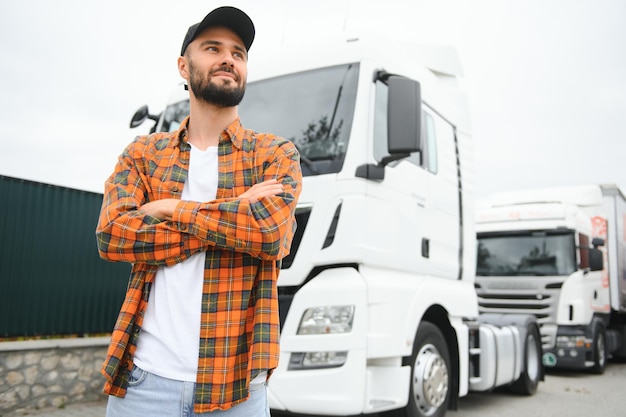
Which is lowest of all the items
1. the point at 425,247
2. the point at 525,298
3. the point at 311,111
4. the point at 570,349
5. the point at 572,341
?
the point at 570,349

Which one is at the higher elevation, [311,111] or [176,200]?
[311,111]

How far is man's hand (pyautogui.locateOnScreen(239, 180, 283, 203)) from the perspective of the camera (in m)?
1.91

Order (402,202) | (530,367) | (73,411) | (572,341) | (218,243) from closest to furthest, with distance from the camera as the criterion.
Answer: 1. (218,243)
2. (402,202)
3. (73,411)
4. (530,367)
5. (572,341)

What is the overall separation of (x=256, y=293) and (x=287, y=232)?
241 mm

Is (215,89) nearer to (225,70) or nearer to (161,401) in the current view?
(225,70)

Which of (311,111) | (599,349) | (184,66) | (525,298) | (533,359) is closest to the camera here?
(184,66)

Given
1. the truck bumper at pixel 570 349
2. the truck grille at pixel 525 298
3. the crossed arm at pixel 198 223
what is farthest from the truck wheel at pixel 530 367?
the crossed arm at pixel 198 223

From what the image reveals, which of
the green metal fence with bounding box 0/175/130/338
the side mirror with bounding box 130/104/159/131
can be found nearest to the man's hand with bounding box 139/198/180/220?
the side mirror with bounding box 130/104/159/131

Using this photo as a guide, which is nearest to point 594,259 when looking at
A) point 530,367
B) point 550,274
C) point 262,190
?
point 550,274

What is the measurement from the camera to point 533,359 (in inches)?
328

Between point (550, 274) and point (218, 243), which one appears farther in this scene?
point (550, 274)

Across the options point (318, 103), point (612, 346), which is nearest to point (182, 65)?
point (318, 103)

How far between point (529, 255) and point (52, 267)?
782cm

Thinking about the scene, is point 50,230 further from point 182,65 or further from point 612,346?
point 612,346
